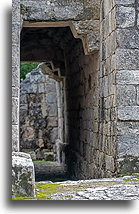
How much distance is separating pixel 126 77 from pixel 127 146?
0.87 metres

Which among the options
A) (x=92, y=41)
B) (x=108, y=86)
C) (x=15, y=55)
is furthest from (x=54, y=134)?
(x=15, y=55)

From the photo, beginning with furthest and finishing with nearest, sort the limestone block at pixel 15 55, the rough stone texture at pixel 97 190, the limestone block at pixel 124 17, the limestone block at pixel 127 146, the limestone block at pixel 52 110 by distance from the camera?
1. the limestone block at pixel 52 110
2. the limestone block at pixel 124 17
3. the limestone block at pixel 127 146
4. the limestone block at pixel 15 55
5. the rough stone texture at pixel 97 190

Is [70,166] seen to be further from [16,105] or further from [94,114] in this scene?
[16,105]

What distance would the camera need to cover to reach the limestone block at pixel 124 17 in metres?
5.83

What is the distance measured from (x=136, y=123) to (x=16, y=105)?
1839mm

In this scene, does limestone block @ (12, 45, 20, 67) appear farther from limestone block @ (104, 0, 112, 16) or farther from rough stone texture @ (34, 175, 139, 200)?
limestone block @ (104, 0, 112, 16)

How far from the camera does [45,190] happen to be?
4469 mm

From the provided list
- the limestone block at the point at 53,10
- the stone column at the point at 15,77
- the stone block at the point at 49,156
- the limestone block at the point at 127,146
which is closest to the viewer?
the stone column at the point at 15,77

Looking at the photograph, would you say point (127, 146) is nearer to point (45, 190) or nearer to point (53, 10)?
point (45, 190)

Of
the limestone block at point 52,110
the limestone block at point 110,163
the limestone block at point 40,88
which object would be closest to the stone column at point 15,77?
the limestone block at point 110,163

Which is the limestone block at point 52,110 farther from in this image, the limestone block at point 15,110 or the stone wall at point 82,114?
the limestone block at point 15,110

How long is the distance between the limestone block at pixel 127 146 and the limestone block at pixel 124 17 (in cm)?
142

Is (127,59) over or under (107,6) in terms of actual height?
under

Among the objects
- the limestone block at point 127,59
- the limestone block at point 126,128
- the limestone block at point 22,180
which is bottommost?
the limestone block at point 22,180
